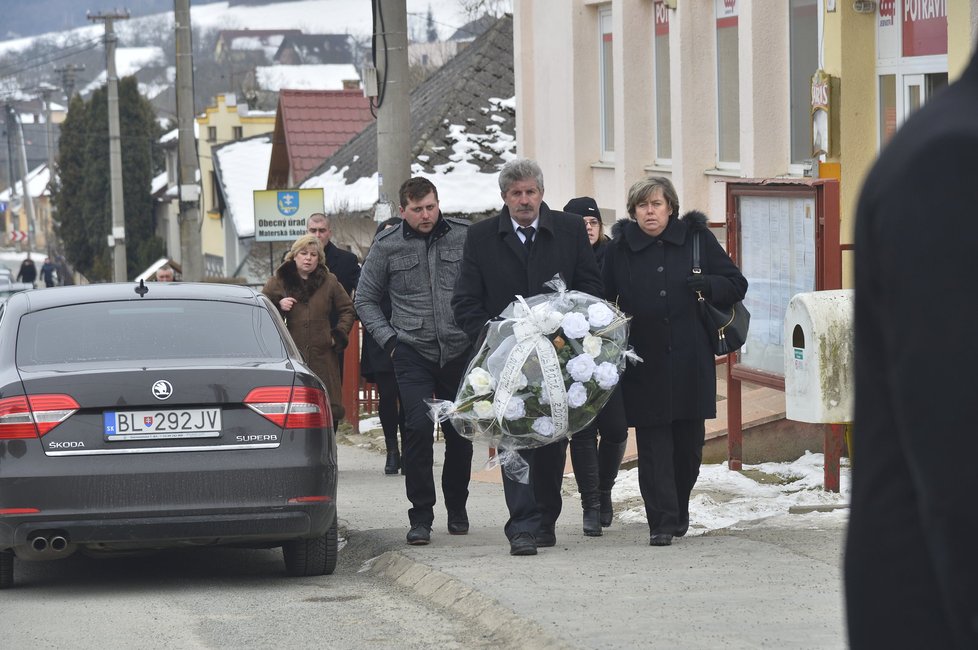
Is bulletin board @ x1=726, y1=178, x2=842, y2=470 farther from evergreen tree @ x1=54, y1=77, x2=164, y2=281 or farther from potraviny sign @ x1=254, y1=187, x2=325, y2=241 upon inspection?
evergreen tree @ x1=54, y1=77, x2=164, y2=281

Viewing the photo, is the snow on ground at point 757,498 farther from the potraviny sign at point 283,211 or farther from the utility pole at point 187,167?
the utility pole at point 187,167

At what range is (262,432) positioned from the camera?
721 centimetres

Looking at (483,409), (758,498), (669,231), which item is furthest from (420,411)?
(758,498)

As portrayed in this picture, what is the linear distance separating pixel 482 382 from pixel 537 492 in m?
0.78

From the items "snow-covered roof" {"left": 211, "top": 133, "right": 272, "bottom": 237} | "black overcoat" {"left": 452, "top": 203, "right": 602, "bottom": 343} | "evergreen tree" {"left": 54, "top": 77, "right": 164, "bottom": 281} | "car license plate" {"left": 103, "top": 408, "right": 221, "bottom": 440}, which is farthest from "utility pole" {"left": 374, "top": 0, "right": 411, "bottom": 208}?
"evergreen tree" {"left": 54, "top": 77, "right": 164, "bottom": 281}

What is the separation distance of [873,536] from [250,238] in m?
50.7

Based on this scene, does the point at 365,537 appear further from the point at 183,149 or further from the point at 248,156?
the point at 248,156

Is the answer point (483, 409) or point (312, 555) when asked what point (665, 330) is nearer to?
point (483, 409)

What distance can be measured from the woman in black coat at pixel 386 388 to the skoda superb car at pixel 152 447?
3.61 metres

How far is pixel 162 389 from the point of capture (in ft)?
23.2

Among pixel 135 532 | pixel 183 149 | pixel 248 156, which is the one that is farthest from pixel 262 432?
pixel 248 156

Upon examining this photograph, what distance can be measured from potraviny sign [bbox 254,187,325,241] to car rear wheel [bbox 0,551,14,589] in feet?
50.3

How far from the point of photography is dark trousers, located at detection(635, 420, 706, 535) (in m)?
7.87

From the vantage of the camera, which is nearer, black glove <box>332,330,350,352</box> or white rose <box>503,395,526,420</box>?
white rose <box>503,395,526,420</box>
